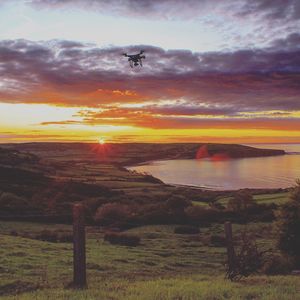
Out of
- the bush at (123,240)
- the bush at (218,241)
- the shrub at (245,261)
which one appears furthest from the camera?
the bush at (218,241)

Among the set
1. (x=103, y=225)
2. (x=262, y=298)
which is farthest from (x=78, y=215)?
(x=103, y=225)

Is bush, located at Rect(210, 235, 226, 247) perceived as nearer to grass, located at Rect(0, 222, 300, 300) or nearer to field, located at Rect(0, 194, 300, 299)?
field, located at Rect(0, 194, 300, 299)

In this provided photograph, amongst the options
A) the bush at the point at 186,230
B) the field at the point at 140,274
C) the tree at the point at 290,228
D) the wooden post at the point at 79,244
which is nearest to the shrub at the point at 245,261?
the field at the point at 140,274

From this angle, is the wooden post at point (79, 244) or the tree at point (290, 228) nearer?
the wooden post at point (79, 244)

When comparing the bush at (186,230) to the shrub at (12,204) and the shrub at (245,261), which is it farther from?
the shrub at (245,261)

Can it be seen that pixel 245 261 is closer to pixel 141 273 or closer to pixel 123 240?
pixel 141 273

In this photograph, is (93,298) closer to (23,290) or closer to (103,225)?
(23,290)
